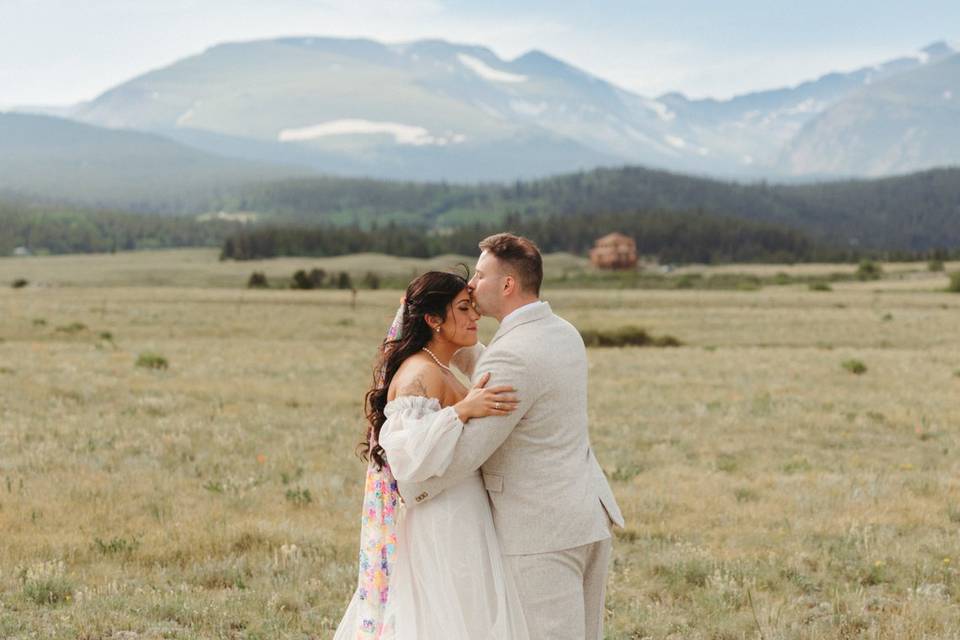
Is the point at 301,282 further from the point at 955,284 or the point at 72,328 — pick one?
the point at 955,284

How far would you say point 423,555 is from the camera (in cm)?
543

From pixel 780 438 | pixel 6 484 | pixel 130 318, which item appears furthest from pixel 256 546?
pixel 130 318

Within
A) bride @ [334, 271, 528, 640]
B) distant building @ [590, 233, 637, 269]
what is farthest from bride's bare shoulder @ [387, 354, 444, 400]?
distant building @ [590, 233, 637, 269]

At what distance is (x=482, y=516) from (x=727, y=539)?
19.3 ft

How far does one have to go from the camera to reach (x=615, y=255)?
18950cm

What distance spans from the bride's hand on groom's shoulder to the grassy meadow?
1.44 meters

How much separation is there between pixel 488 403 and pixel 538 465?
1.70 feet

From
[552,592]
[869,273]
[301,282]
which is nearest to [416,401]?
[552,592]

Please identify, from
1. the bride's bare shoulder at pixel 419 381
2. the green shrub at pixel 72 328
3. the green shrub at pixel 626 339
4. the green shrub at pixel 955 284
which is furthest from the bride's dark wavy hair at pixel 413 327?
the green shrub at pixel 955 284

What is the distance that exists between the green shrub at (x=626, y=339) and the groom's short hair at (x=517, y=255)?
36.1 metres

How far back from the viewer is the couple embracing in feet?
16.6

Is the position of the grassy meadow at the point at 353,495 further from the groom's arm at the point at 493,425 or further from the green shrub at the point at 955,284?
the green shrub at the point at 955,284

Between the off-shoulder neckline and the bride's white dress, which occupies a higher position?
the off-shoulder neckline

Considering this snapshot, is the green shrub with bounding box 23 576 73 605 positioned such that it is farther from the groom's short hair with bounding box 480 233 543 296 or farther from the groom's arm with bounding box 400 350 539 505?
the groom's short hair with bounding box 480 233 543 296
